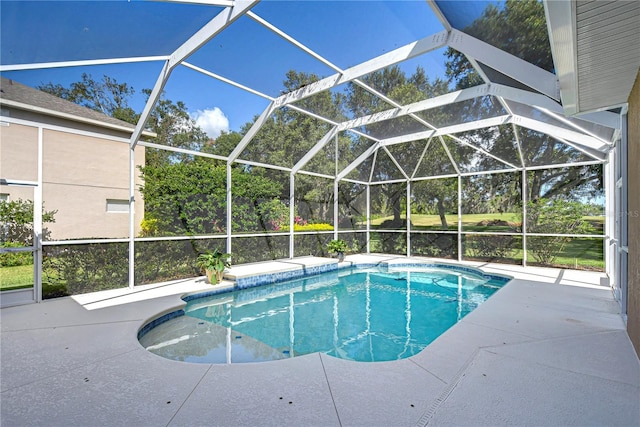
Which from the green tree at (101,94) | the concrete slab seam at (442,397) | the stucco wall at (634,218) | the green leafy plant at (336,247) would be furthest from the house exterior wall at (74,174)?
the stucco wall at (634,218)

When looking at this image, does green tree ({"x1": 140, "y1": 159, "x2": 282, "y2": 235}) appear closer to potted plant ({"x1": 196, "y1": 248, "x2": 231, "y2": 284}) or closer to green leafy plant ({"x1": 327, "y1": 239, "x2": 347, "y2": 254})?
potted plant ({"x1": 196, "y1": 248, "x2": 231, "y2": 284})

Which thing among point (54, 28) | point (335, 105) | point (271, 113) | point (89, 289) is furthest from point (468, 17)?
point (89, 289)

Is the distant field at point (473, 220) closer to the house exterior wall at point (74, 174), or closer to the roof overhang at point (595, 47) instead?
the roof overhang at point (595, 47)

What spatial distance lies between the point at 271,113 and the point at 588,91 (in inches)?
226

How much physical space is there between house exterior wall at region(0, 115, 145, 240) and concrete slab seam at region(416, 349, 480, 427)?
6.68 metres

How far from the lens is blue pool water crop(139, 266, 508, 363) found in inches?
171

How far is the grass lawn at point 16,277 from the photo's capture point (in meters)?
5.26

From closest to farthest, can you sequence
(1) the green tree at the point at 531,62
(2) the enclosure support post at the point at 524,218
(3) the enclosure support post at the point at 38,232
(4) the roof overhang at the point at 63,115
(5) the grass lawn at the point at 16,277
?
(1) the green tree at the point at 531,62
(4) the roof overhang at the point at 63,115
(5) the grass lawn at the point at 16,277
(3) the enclosure support post at the point at 38,232
(2) the enclosure support post at the point at 524,218

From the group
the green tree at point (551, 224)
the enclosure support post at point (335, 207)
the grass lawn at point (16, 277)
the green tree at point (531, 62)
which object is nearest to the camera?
the green tree at point (531, 62)

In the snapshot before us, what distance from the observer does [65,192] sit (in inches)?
231

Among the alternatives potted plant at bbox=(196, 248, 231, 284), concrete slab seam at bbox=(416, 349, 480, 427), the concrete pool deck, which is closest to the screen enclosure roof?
potted plant at bbox=(196, 248, 231, 284)

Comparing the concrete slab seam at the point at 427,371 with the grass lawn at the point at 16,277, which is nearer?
the concrete slab seam at the point at 427,371

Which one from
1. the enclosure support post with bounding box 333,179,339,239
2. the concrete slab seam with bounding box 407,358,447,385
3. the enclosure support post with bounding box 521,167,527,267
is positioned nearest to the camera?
the concrete slab seam with bounding box 407,358,447,385

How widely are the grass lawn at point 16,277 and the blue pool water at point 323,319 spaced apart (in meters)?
2.73
